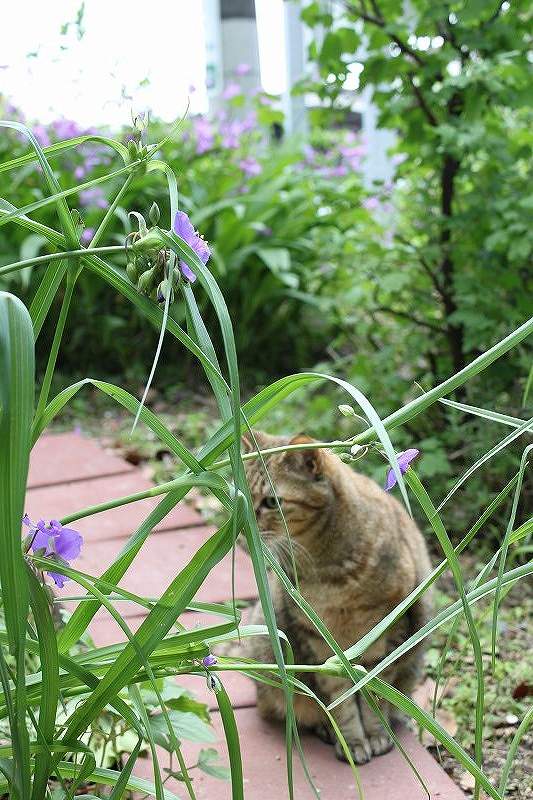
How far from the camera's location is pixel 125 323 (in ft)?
15.5

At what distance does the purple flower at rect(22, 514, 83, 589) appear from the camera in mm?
1136

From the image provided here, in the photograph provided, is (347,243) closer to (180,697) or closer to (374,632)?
(180,697)

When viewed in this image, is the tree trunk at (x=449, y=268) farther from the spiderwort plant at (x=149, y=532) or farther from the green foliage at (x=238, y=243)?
the spiderwort plant at (x=149, y=532)

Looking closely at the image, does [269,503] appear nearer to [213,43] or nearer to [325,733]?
[325,733]

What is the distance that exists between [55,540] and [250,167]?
4064mm

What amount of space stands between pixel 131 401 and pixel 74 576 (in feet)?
0.68

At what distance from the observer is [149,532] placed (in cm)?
112

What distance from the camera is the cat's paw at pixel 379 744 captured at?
2.01 metres

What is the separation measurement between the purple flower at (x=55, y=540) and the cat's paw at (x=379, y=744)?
1111 millimetres

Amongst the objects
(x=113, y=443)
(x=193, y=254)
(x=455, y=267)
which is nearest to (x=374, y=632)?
(x=193, y=254)

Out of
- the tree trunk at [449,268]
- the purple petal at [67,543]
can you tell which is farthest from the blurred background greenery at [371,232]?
the purple petal at [67,543]

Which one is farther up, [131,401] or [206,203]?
[131,401]

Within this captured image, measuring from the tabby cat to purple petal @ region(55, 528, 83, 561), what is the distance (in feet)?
2.94

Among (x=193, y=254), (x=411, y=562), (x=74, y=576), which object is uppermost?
(x=193, y=254)
